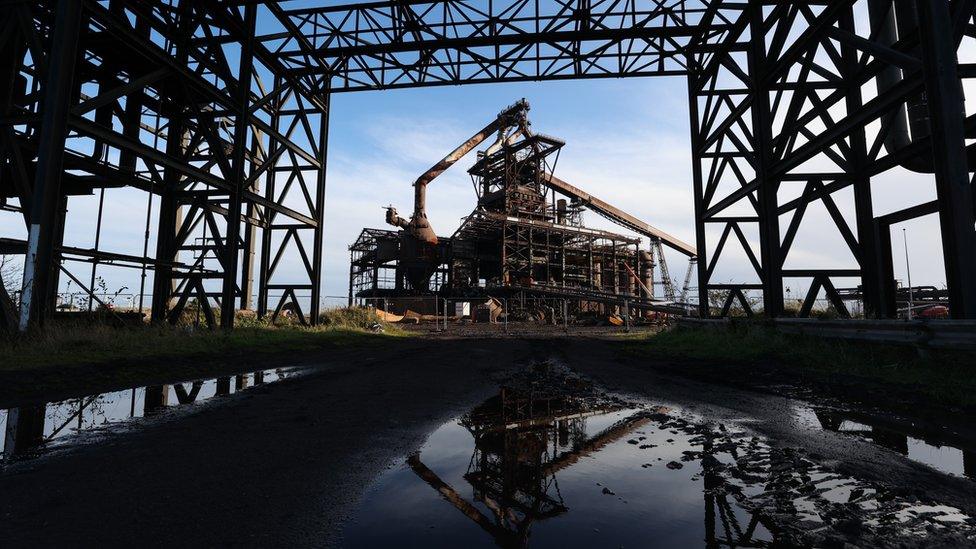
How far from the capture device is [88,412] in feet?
13.4

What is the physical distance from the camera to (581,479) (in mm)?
2551

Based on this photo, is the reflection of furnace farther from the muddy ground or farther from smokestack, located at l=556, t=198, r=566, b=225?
smokestack, located at l=556, t=198, r=566, b=225

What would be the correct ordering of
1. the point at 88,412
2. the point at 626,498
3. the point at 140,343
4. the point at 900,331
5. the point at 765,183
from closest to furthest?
the point at 626,498
the point at 88,412
the point at 900,331
the point at 140,343
the point at 765,183

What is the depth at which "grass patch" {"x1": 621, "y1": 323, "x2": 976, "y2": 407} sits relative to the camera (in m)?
4.79

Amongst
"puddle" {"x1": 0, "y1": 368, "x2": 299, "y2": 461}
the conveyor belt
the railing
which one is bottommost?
"puddle" {"x1": 0, "y1": 368, "x2": 299, "y2": 461}

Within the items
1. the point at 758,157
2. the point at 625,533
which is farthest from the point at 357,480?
the point at 758,157

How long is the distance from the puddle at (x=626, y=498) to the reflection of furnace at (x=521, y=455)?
0.04ft

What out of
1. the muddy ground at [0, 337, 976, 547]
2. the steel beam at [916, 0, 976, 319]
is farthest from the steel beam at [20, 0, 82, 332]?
the steel beam at [916, 0, 976, 319]

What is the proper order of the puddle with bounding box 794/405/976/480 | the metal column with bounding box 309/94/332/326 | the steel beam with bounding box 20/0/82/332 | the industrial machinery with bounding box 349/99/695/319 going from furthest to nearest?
1. the industrial machinery with bounding box 349/99/695/319
2. the metal column with bounding box 309/94/332/326
3. the steel beam with bounding box 20/0/82/332
4. the puddle with bounding box 794/405/976/480

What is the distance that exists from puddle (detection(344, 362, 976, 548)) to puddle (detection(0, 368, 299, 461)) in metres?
2.78

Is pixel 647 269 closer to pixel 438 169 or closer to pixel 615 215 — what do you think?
pixel 615 215

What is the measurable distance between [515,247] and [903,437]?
3061cm

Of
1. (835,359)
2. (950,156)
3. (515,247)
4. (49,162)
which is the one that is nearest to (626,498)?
(835,359)

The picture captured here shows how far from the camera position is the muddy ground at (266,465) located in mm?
1985
